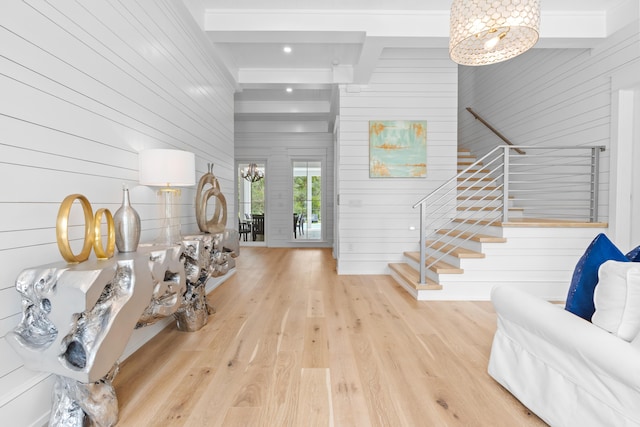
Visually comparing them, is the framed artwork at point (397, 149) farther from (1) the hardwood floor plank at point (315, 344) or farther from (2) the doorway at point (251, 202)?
(2) the doorway at point (251, 202)

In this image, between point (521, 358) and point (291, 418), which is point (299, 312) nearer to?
point (291, 418)

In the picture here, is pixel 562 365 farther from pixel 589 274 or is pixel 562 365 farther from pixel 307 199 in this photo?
pixel 307 199

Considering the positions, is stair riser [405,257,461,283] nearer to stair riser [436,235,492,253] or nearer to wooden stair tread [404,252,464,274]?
wooden stair tread [404,252,464,274]

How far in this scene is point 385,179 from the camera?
483cm

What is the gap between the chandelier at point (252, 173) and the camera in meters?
8.22

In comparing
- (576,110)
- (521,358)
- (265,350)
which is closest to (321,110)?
(576,110)

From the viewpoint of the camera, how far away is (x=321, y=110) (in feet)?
22.0

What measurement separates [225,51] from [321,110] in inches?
111

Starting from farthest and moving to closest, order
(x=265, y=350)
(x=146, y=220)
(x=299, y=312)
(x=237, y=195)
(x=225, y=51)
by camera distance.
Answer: (x=237, y=195) → (x=225, y=51) → (x=299, y=312) → (x=146, y=220) → (x=265, y=350)

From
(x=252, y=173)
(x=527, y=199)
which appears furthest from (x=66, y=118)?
(x=252, y=173)

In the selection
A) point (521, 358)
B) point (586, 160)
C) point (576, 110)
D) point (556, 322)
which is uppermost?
point (576, 110)

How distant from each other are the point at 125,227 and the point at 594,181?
472cm

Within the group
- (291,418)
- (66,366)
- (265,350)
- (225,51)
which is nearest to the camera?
(66,366)

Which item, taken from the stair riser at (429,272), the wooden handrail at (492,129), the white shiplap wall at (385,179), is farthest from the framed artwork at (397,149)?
→ the wooden handrail at (492,129)
